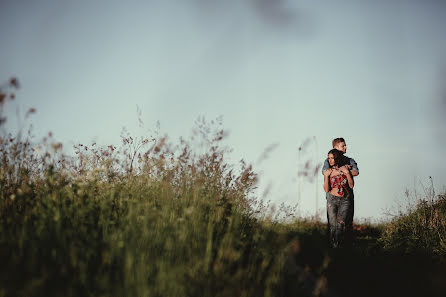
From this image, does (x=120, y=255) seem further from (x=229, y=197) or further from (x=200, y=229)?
(x=229, y=197)

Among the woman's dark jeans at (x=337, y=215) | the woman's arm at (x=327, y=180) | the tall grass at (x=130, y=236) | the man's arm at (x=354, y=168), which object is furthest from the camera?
the woman's arm at (x=327, y=180)

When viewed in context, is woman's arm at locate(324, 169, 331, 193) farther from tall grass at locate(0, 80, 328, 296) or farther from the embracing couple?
tall grass at locate(0, 80, 328, 296)

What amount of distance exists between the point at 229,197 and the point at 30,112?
2616 mm

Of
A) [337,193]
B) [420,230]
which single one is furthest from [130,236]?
[420,230]

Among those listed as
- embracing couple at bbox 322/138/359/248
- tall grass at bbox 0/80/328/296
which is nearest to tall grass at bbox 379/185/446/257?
embracing couple at bbox 322/138/359/248

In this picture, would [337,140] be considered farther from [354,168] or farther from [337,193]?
[337,193]

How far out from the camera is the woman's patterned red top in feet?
22.1

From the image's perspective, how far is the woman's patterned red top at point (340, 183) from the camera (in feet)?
22.1

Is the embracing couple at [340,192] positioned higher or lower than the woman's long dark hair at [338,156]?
lower

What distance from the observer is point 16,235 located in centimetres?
303

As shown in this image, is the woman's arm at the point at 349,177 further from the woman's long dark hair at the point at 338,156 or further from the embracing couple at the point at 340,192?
the woman's long dark hair at the point at 338,156

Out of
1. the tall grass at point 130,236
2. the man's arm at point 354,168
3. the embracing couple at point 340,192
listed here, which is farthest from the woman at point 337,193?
the tall grass at point 130,236

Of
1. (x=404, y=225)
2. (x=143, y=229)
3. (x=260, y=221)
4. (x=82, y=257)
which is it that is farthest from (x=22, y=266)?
(x=404, y=225)

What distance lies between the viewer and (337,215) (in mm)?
6832
